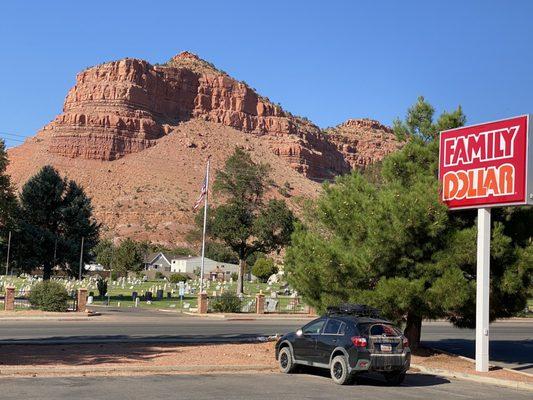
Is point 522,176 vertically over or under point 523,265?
over

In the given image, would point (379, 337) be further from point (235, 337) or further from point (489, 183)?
point (235, 337)

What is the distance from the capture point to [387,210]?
62.2ft

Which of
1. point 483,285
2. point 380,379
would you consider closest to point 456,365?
point 483,285

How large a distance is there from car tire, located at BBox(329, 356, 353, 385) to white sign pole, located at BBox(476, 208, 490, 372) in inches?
193

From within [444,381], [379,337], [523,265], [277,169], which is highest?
[277,169]

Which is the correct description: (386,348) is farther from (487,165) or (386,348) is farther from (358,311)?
(487,165)

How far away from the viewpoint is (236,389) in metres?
13.5

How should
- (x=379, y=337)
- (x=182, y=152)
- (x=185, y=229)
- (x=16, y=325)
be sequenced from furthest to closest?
1. (x=182, y=152)
2. (x=185, y=229)
3. (x=16, y=325)
4. (x=379, y=337)

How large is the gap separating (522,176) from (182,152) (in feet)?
461

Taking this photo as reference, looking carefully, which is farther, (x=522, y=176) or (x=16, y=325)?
(x=16, y=325)

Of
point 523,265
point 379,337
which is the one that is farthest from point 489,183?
point 379,337

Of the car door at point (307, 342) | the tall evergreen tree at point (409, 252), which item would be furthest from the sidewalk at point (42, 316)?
the car door at point (307, 342)

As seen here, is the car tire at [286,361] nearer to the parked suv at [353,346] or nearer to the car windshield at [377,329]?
the parked suv at [353,346]

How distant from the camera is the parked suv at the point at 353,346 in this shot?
14.4 meters
